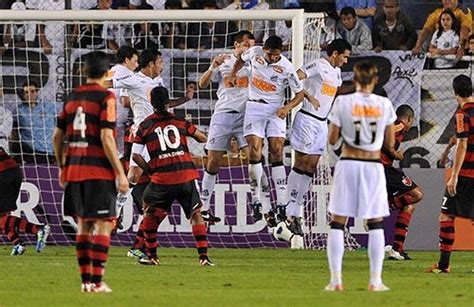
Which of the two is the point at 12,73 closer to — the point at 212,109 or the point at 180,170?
the point at 212,109

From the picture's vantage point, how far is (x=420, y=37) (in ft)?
78.5

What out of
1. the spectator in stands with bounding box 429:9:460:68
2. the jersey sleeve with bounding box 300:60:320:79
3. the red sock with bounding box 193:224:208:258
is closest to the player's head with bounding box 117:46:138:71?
the jersey sleeve with bounding box 300:60:320:79

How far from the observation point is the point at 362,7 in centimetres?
2480

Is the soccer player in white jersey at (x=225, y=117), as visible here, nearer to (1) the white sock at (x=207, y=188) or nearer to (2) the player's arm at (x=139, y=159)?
(1) the white sock at (x=207, y=188)

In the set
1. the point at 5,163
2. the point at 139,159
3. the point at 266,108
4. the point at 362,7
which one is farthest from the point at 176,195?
the point at 362,7

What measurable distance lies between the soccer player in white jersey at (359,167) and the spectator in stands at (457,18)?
34.9 ft

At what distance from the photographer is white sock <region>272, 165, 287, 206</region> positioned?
20.4 metres

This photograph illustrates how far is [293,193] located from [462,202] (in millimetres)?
4358

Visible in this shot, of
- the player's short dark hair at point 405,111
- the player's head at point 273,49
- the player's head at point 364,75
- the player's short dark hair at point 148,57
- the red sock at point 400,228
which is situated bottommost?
the red sock at point 400,228

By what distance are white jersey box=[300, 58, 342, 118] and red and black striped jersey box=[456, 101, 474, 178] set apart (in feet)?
13.6

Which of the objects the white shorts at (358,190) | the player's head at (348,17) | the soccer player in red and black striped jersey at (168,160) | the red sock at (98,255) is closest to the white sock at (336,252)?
the white shorts at (358,190)

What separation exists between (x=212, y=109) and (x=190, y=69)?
0.73 metres

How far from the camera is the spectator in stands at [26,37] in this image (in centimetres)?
2320

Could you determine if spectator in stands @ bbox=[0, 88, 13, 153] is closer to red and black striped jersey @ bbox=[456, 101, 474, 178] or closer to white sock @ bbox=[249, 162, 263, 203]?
white sock @ bbox=[249, 162, 263, 203]
